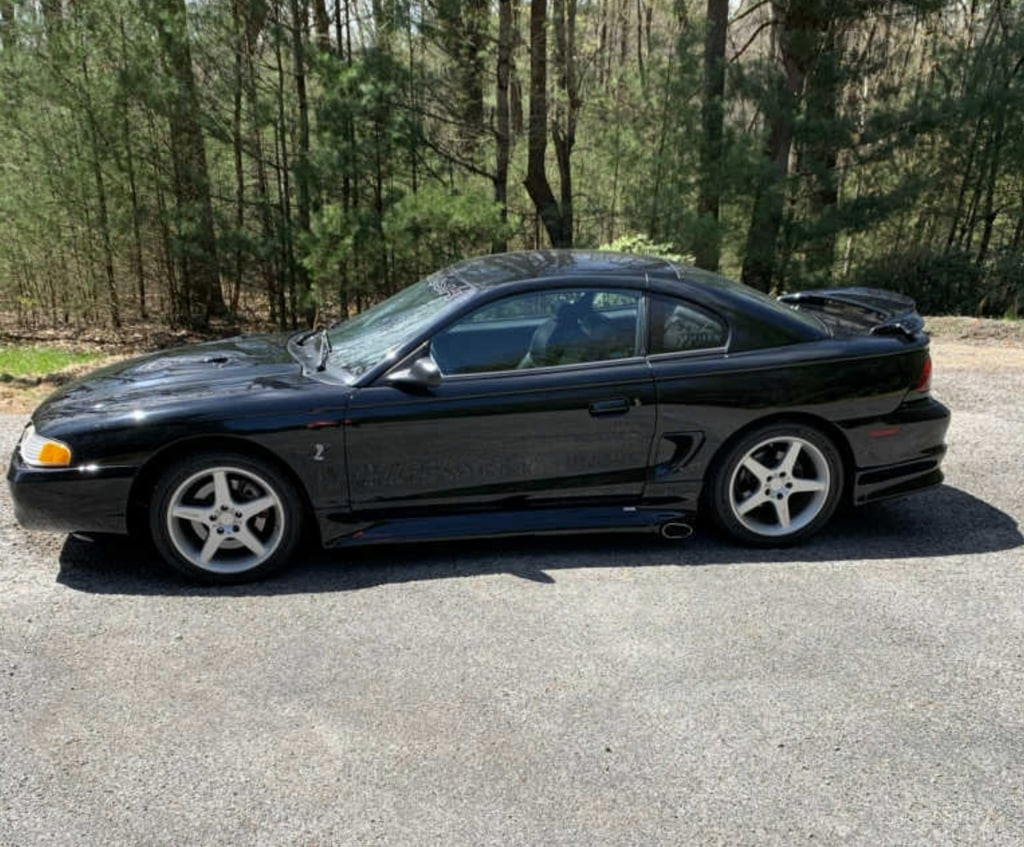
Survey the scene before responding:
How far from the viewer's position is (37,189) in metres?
13.6

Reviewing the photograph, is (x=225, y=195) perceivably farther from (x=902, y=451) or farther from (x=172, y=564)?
(x=902, y=451)

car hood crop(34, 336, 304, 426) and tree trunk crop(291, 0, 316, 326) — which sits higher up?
tree trunk crop(291, 0, 316, 326)

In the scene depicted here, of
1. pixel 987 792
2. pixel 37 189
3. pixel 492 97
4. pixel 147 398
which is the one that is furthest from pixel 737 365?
pixel 37 189

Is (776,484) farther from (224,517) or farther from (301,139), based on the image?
(301,139)

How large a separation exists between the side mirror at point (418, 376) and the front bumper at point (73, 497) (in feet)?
3.97

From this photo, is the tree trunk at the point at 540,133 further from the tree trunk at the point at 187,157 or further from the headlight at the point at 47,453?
the headlight at the point at 47,453

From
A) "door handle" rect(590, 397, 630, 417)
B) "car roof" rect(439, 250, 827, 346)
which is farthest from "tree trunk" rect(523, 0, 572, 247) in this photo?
"door handle" rect(590, 397, 630, 417)

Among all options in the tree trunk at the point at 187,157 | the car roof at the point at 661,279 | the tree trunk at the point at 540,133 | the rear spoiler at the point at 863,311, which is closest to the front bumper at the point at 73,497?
the car roof at the point at 661,279

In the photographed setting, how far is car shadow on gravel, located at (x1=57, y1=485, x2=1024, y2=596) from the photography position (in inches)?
A: 152

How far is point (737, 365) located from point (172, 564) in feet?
9.13

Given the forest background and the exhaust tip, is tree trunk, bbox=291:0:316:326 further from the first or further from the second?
the exhaust tip

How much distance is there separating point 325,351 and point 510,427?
Result: 115cm

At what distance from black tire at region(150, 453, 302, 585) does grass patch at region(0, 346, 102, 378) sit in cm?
581

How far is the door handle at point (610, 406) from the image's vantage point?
157 inches
